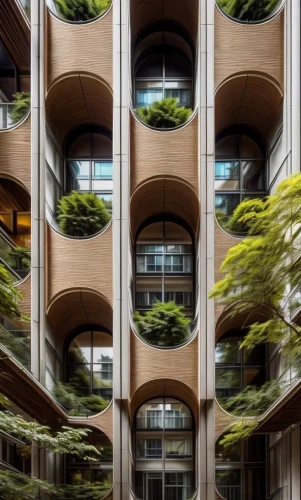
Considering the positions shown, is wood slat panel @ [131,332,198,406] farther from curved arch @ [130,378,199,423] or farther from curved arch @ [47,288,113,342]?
curved arch @ [47,288,113,342]

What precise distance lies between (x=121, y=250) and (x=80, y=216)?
82.7 inches

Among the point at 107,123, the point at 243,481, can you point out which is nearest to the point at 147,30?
the point at 107,123

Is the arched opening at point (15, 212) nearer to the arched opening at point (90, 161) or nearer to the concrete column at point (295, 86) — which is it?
the arched opening at point (90, 161)

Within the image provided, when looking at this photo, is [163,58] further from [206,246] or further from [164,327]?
[164,327]

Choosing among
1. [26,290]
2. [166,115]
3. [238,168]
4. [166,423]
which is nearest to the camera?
A: [26,290]

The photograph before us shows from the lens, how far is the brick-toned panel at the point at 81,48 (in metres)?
22.8

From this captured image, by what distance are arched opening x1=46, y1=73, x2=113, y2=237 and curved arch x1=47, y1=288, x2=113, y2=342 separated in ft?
7.04

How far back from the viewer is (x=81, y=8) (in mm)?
23469

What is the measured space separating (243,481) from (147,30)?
18.1 meters

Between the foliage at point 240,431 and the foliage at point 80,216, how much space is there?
8.17 metres

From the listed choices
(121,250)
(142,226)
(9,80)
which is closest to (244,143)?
(142,226)

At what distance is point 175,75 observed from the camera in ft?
87.6

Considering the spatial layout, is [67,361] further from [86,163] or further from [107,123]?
[107,123]

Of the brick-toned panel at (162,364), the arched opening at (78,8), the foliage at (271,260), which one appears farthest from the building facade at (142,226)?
the foliage at (271,260)
